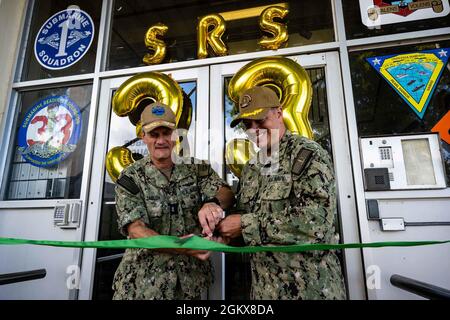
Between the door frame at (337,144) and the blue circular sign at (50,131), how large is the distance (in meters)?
1.13

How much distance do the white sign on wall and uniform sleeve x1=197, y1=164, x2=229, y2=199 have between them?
1530 millimetres

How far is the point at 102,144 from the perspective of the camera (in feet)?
7.07

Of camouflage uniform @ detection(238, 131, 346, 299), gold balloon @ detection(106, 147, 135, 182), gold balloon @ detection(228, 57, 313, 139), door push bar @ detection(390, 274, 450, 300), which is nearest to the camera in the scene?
door push bar @ detection(390, 274, 450, 300)

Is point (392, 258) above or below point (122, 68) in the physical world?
below

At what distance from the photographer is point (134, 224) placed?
1338 mm

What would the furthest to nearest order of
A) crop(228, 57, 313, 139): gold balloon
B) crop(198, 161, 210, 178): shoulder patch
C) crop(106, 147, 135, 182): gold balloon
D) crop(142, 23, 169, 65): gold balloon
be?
crop(142, 23, 169, 65): gold balloon < crop(106, 147, 135, 182): gold balloon < crop(228, 57, 313, 139): gold balloon < crop(198, 161, 210, 178): shoulder patch

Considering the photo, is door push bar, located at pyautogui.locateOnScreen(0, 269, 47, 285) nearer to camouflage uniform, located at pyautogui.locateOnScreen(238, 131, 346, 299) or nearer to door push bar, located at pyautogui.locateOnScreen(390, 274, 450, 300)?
camouflage uniform, located at pyautogui.locateOnScreen(238, 131, 346, 299)

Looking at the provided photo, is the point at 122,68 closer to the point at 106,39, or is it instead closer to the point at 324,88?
the point at 106,39

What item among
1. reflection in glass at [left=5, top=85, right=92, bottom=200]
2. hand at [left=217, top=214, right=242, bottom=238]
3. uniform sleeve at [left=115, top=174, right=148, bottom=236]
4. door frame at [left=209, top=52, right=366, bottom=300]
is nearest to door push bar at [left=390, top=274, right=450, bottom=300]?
door frame at [left=209, top=52, right=366, bottom=300]

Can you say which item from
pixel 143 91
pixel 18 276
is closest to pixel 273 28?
pixel 143 91

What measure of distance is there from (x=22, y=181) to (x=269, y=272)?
2098 mm

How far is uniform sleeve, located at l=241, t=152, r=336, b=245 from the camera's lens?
1089 mm

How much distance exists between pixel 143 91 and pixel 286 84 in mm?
972
